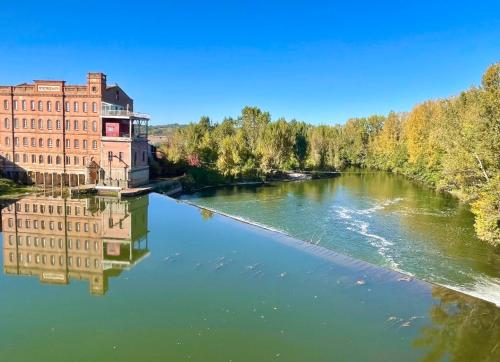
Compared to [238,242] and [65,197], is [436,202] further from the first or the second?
[65,197]

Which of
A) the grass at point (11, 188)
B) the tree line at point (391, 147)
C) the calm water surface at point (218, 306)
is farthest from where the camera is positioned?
the grass at point (11, 188)

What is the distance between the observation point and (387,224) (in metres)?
26.7

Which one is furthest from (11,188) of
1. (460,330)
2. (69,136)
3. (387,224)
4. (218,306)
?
(460,330)

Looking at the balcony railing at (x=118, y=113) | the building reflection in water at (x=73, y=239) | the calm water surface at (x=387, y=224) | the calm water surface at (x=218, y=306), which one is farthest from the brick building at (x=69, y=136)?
the calm water surface at (x=218, y=306)

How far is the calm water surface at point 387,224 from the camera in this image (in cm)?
1777

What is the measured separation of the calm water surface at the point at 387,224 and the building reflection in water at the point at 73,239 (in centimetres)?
858

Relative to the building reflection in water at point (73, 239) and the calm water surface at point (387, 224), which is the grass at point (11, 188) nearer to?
the building reflection in water at point (73, 239)

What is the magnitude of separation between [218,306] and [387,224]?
16.6m

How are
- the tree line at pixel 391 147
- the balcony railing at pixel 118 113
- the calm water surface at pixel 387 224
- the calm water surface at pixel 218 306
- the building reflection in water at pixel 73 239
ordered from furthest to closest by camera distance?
the balcony railing at pixel 118 113
the tree line at pixel 391 147
the calm water surface at pixel 387 224
the building reflection in water at pixel 73 239
the calm water surface at pixel 218 306

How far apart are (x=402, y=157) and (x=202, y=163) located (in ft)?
114

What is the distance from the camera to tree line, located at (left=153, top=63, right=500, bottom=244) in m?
19.2

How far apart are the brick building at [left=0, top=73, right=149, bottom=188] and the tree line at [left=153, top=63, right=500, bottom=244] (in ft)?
27.8

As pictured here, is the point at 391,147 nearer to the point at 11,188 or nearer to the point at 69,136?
the point at 69,136

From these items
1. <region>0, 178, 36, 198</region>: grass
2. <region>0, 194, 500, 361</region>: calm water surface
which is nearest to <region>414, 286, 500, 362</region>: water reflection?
<region>0, 194, 500, 361</region>: calm water surface
